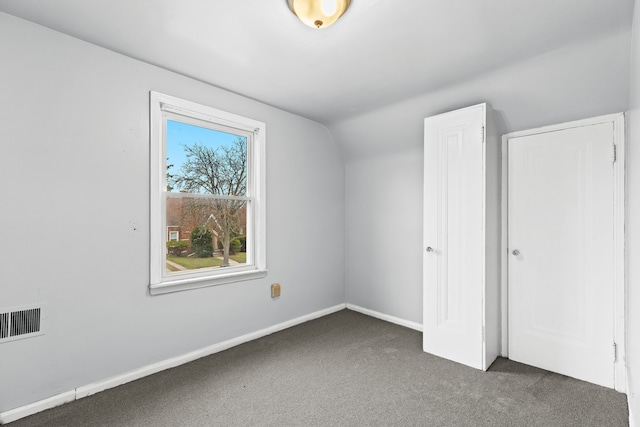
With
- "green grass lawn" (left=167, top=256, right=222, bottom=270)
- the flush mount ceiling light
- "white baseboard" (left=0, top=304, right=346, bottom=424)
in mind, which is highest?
the flush mount ceiling light

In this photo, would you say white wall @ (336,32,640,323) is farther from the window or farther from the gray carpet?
the window

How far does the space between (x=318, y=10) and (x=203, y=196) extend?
182 cm

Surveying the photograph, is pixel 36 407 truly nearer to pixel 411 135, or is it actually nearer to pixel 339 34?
pixel 339 34

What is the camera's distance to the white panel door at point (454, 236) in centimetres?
256

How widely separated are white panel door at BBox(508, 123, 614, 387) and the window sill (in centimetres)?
239

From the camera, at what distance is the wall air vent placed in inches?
73.4

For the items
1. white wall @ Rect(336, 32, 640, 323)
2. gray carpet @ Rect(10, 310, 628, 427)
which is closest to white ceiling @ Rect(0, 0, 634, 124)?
white wall @ Rect(336, 32, 640, 323)

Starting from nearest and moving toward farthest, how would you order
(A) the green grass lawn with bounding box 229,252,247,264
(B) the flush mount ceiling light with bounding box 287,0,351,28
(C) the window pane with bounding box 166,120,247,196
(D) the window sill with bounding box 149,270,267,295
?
(B) the flush mount ceiling light with bounding box 287,0,351,28 < (D) the window sill with bounding box 149,270,267,295 < (C) the window pane with bounding box 166,120,247,196 < (A) the green grass lawn with bounding box 229,252,247,264

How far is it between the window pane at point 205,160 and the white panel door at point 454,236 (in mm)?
1837

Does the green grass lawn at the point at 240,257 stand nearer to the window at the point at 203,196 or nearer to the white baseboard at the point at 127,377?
the window at the point at 203,196

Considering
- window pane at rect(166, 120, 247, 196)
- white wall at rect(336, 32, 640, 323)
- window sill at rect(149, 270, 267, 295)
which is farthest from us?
window pane at rect(166, 120, 247, 196)

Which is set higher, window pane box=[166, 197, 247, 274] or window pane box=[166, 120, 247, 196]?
window pane box=[166, 120, 247, 196]

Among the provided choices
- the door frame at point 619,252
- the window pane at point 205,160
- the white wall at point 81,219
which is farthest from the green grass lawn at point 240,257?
the door frame at point 619,252

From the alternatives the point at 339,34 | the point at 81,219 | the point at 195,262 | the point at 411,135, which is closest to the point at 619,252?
the point at 411,135
